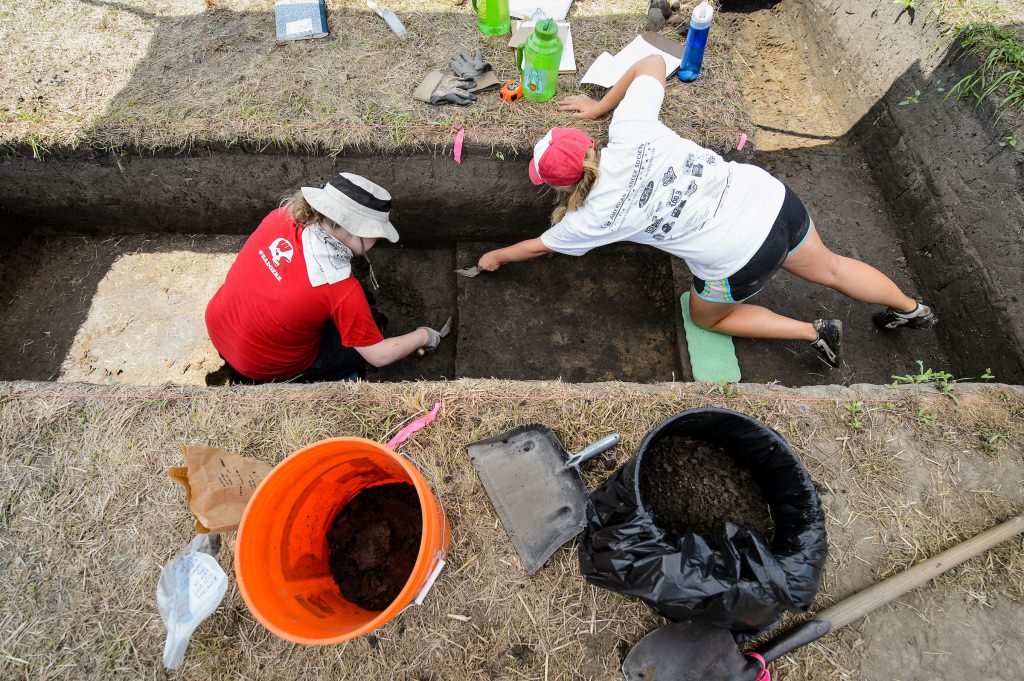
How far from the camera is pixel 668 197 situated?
2123mm

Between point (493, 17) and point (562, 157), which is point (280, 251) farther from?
point (493, 17)

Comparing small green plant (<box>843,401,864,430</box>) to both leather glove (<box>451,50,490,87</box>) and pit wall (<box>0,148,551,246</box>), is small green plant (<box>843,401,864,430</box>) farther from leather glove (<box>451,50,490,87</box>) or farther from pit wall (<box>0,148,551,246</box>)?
leather glove (<box>451,50,490,87</box>)

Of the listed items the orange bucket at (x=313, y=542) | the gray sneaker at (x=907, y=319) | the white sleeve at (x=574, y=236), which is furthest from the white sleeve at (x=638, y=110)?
the gray sneaker at (x=907, y=319)

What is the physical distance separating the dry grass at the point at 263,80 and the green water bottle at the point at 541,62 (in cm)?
8

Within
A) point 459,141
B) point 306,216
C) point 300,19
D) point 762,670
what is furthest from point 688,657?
point 300,19

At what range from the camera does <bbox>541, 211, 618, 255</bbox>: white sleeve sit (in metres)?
2.21

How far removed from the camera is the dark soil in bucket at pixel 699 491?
1.49 m

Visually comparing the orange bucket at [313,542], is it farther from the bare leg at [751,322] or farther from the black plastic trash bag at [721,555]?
the bare leg at [751,322]

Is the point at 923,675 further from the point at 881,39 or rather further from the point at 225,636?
the point at 881,39

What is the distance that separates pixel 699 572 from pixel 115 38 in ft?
14.5

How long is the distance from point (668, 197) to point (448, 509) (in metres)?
1.59

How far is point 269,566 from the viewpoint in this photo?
1377mm

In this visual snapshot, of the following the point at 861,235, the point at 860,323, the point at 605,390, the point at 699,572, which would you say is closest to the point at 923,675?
the point at 699,572

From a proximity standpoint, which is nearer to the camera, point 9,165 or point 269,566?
point 269,566
